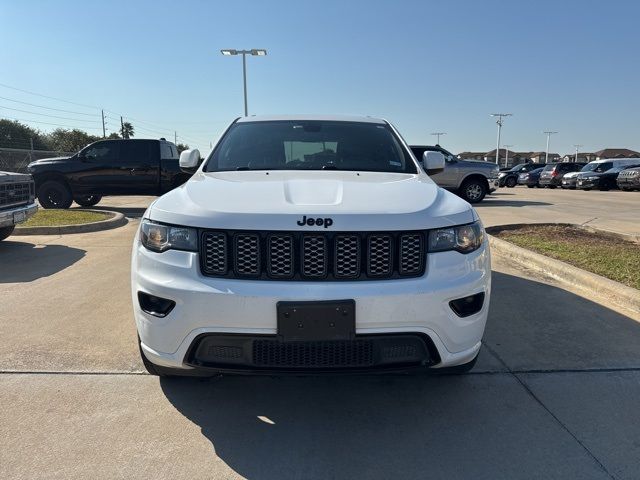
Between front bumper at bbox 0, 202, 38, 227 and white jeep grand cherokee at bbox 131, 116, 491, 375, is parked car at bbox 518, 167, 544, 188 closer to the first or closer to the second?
front bumper at bbox 0, 202, 38, 227

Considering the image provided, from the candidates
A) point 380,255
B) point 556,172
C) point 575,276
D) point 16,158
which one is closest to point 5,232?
point 380,255

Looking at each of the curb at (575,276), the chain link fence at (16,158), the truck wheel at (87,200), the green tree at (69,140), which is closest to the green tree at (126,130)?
the green tree at (69,140)

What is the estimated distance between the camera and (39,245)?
306 inches

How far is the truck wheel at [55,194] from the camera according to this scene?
12.8 metres

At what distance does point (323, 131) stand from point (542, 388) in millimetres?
2602

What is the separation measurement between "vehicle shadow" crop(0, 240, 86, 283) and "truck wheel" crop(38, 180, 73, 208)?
16.7 feet

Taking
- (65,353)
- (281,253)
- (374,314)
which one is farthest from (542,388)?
(65,353)

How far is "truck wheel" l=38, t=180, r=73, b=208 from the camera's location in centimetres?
1276

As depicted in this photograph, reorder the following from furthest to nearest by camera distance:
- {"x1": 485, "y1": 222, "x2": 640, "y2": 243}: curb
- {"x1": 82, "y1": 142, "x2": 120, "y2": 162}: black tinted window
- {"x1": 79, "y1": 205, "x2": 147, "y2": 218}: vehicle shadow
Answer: {"x1": 82, "y1": 142, "x2": 120, "y2": 162}: black tinted window
{"x1": 79, "y1": 205, "x2": 147, "y2": 218}: vehicle shadow
{"x1": 485, "y1": 222, "x2": 640, "y2": 243}: curb

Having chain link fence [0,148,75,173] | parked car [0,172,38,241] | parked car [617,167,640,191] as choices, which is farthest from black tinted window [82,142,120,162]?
parked car [617,167,640,191]

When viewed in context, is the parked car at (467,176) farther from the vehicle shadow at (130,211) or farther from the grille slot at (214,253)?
the grille slot at (214,253)

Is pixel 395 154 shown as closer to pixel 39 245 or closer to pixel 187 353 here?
pixel 187 353

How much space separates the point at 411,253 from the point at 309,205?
1.89 ft

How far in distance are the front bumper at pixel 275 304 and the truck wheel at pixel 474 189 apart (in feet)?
46.2
